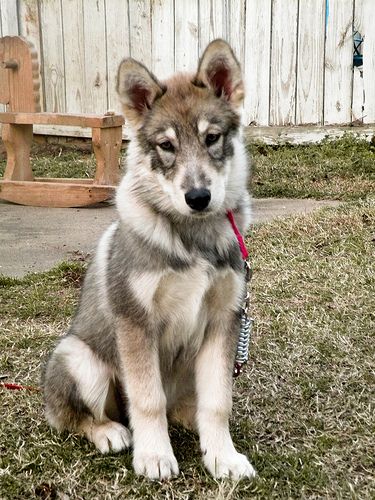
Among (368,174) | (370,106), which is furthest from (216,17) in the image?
(368,174)

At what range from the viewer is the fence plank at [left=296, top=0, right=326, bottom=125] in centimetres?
824

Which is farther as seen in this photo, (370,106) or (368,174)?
(370,106)

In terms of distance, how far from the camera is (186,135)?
275 cm

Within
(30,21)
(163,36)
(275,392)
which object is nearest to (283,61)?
(163,36)

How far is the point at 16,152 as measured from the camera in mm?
7355

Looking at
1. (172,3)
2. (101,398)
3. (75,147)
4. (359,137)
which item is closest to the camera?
(101,398)

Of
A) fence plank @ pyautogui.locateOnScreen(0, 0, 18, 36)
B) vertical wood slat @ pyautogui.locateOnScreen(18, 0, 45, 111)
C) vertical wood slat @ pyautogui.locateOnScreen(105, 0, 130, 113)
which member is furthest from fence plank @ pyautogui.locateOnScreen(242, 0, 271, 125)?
fence plank @ pyautogui.locateOnScreen(0, 0, 18, 36)

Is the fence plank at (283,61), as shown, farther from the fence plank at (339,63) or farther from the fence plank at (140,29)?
the fence plank at (140,29)

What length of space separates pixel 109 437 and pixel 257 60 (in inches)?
250

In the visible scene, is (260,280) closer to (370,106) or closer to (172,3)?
(370,106)

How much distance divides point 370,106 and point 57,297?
4.84 meters

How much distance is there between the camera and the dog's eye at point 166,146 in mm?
2781

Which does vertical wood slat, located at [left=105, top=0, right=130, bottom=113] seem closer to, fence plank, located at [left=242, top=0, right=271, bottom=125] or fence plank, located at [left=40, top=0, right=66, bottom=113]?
fence plank, located at [left=40, top=0, right=66, bottom=113]

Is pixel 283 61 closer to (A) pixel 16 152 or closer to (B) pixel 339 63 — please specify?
(B) pixel 339 63
